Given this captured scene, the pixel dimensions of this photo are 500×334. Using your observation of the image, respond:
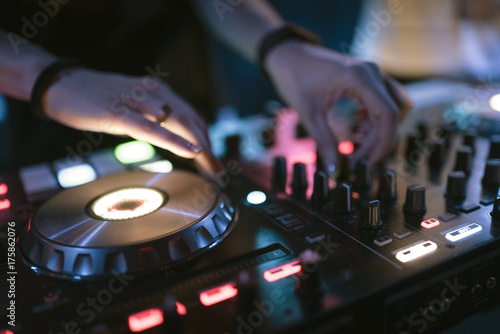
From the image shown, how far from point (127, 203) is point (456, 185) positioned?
0.65 m

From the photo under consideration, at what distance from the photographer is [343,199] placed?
78cm

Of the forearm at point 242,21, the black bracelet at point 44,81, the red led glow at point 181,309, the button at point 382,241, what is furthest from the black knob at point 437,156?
the black bracelet at point 44,81

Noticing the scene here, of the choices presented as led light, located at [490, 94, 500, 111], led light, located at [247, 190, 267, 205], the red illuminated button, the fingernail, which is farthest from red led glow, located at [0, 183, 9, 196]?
led light, located at [490, 94, 500, 111]

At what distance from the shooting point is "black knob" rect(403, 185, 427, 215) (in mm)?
772

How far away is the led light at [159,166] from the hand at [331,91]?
0.37 meters

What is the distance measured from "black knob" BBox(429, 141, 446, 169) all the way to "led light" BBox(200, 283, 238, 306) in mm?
655

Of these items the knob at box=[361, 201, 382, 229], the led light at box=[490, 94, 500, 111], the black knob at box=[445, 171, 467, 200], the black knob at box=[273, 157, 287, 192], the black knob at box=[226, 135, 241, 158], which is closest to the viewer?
the knob at box=[361, 201, 382, 229]

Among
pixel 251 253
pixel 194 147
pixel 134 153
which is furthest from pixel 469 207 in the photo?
pixel 134 153

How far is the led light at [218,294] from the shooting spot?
57cm

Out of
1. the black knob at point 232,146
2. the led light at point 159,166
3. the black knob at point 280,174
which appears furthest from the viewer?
the black knob at point 232,146

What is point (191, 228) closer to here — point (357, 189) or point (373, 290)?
point (373, 290)

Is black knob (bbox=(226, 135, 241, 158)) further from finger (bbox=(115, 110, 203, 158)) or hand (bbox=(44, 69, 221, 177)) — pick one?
finger (bbox=(115, 110, 203, 158))

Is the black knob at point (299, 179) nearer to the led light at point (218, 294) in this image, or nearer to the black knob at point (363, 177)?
the black knob at point (363, 177)

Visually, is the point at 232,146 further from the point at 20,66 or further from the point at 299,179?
the point at 20,66
